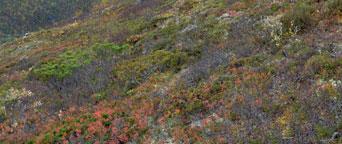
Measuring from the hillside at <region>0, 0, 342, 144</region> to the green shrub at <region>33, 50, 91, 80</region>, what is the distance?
0.10m

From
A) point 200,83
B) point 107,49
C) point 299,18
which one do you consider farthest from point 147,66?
point 299,18

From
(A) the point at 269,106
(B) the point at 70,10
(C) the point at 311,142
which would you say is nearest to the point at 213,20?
(A) the point at 269,106

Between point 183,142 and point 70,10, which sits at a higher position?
point 183,142

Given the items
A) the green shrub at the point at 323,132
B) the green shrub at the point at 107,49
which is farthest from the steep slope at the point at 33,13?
the green shrub at the point at 323,132

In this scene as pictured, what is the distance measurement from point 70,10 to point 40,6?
6.74 metres

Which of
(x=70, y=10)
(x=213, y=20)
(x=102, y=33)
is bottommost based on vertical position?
(x=70, y=10)

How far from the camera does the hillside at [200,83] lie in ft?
35.4

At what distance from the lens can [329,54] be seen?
12945 millimetres

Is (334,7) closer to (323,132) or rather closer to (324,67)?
(324,67)

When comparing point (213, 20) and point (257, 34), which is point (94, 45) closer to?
point (213, 20)

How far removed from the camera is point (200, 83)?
14.7 meters

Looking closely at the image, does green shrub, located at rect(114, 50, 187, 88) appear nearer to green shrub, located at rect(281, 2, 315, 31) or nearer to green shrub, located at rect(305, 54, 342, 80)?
green shrub, located at rect(281, 2, 315, 31)

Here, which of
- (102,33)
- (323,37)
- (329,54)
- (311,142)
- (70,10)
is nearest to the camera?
(311,142)

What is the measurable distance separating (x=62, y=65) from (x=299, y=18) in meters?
13.3
